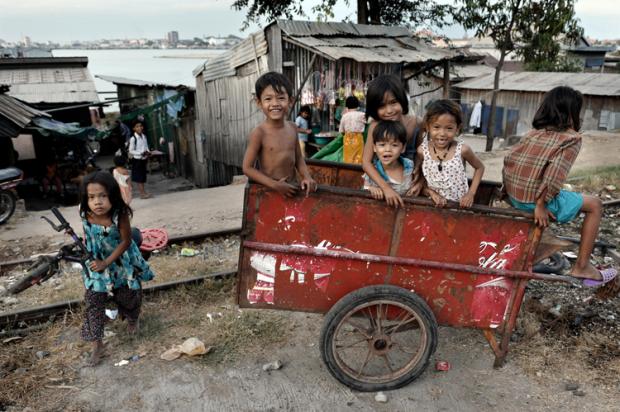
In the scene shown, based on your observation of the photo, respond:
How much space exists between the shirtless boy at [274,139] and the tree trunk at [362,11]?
1160 cm

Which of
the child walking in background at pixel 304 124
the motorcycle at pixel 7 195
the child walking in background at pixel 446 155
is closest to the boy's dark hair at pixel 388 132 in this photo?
the child walking in background at pixel 446 155

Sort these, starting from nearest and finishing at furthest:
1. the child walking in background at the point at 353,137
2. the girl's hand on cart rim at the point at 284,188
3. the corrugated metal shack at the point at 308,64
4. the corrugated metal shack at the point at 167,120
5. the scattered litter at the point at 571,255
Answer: the girl's hand on cart rim at the point at 284,188, the scattered litter at the point at 571,255, the child walking in background at the point at 353,137, the corrugated metal shack at the point at 308,64, the corrugated metal shack at the point at 167,120

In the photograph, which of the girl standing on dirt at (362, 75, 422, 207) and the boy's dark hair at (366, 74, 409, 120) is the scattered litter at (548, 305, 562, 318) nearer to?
the girl standing on dirt at (362, 75, 422, 207)

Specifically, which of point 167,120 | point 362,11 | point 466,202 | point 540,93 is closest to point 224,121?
point 167,120

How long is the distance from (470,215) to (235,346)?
198 cm

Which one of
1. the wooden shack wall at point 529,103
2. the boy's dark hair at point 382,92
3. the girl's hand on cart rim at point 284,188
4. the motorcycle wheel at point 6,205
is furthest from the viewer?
the wooden shack wall at point 529,103

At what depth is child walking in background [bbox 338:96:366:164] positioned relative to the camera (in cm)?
705

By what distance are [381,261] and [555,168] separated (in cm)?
132

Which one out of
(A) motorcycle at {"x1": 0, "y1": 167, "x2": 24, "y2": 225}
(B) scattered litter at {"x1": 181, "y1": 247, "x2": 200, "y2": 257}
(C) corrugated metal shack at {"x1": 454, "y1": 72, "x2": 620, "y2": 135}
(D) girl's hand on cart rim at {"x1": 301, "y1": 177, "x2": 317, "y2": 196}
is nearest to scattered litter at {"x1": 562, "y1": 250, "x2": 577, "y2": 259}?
(D) girl's hand on cart rim at {"x1": 301, "y1": 177, "x2": 317, "y2": 196}

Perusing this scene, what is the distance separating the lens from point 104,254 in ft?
10.5

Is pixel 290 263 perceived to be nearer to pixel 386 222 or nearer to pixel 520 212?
pixel 386 222

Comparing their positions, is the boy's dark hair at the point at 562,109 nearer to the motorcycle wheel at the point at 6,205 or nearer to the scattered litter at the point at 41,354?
the scattered litter at the point at 41,354

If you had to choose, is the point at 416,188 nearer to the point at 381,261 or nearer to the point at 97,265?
the point at 381,261

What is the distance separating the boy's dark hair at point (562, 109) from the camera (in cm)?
298
